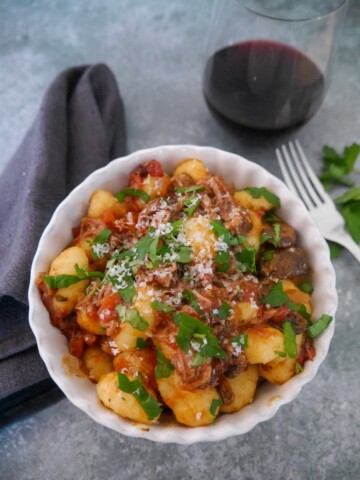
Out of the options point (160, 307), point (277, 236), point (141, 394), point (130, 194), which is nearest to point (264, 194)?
point (277, 236)

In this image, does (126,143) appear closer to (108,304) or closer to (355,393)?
(108,304)

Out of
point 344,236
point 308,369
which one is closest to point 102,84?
point 344,236

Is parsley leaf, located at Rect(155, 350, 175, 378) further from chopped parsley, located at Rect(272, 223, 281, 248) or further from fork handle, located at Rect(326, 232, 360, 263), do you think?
fork handle, located at Rect(326, 232, 360, 263)

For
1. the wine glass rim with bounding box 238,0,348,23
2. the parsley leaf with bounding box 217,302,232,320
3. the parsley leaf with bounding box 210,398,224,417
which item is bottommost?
the parsley leaf with bounding box 210,398,224,417

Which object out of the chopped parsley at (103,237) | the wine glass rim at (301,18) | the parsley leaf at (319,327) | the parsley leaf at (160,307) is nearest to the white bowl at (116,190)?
the parsley leaf at (319,327)

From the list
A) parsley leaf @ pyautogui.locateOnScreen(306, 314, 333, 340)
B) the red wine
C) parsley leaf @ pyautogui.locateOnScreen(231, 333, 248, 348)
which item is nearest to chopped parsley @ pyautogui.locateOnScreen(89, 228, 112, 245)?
parsley leaf @ pyautogui.locateOnScreen(231, 333, 248, 348)
